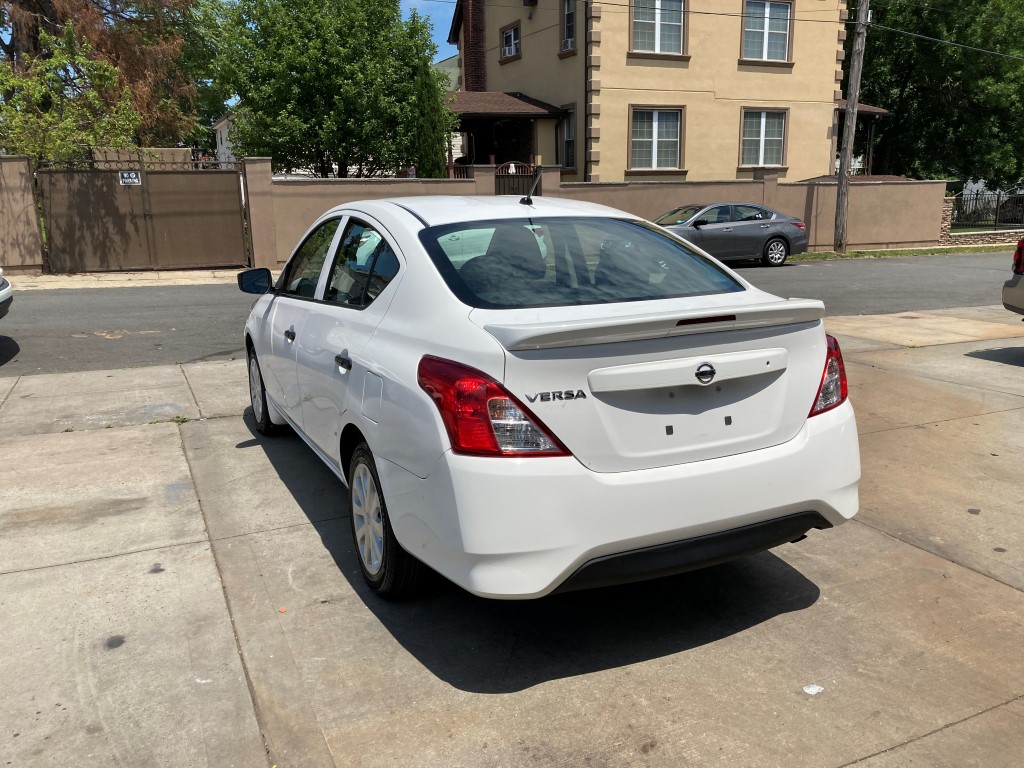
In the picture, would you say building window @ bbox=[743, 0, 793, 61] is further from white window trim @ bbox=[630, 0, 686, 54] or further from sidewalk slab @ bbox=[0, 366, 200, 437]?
sidewalk slab @ bbox=[0, 366, 200, 437]

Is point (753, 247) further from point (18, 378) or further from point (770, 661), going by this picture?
point (770, 661)

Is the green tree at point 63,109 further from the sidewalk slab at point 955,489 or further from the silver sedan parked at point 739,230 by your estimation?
the sidewalk slab at point 955,489

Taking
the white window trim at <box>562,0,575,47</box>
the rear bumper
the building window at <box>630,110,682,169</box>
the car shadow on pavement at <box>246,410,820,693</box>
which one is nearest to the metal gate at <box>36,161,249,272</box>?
the white window trim at <box>562,0,575,47</box>

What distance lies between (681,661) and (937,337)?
8.10 m

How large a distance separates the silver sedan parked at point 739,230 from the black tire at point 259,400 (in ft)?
46.2

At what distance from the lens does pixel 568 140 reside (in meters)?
26.4

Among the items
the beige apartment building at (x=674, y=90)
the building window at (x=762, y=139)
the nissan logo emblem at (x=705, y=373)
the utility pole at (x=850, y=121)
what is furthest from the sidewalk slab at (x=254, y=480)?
the building window at (x=762, y=139)

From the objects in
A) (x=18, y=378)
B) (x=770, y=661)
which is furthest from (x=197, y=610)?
(x=18, y=378)

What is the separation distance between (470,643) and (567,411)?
113 centimetres

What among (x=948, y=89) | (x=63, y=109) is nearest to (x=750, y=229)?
(x=63, y=109)

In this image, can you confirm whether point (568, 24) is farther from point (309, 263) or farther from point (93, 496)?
point (93, 496)

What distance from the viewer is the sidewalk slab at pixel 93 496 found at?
4.36 meters

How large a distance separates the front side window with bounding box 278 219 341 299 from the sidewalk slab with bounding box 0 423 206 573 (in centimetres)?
136

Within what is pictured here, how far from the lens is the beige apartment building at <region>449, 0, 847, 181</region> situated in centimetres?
2488
